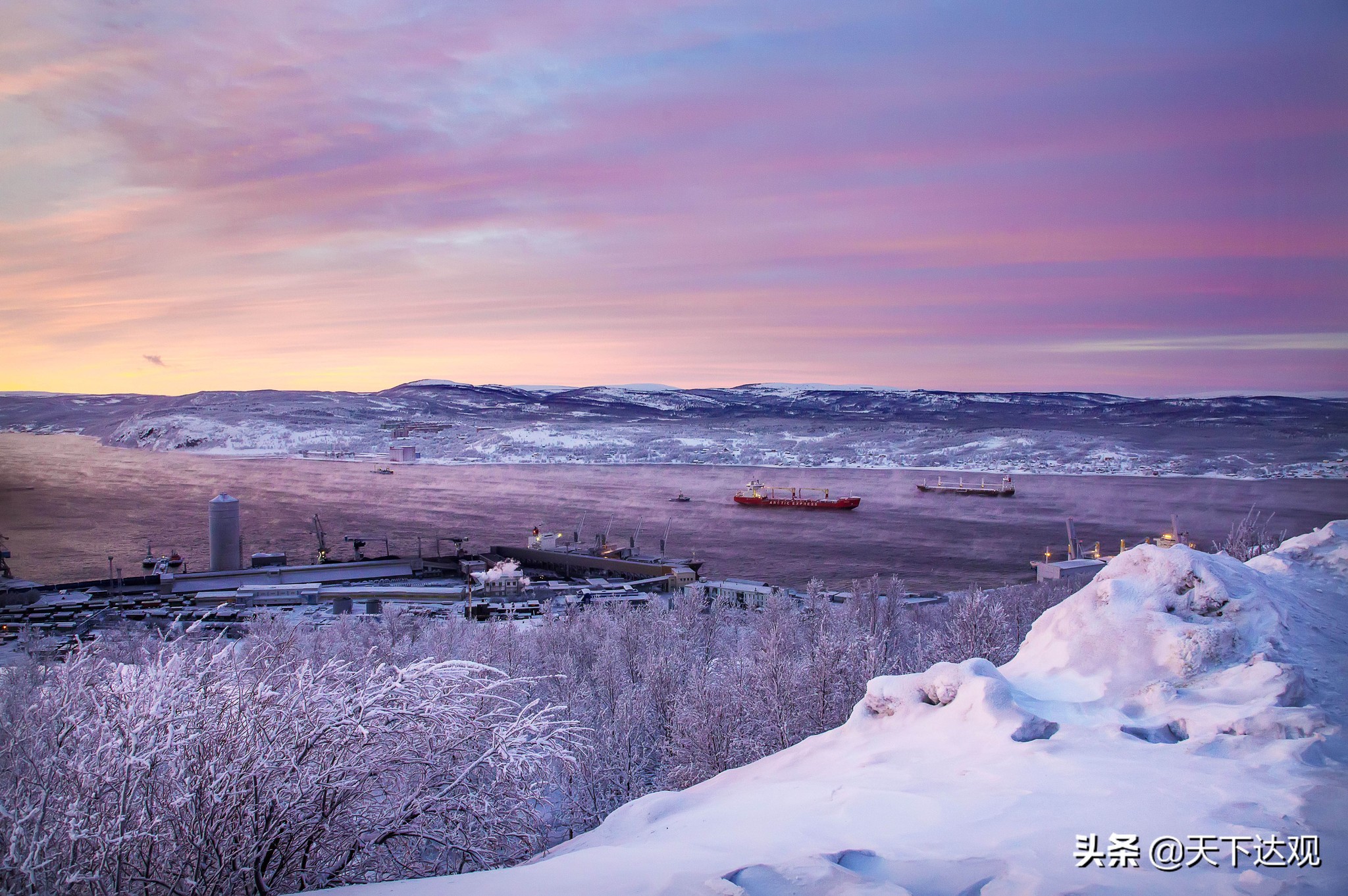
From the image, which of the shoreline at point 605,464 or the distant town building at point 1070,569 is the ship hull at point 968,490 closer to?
the shoreline at point 605,464

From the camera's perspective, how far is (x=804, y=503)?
75.3 meters

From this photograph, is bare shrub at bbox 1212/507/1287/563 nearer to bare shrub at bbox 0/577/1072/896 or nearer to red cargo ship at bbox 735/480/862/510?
bare shrub at bbox 0/577/1072/896

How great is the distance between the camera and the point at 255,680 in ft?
15.8

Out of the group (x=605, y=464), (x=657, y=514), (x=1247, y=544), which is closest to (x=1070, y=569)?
(x=1247, y=544)

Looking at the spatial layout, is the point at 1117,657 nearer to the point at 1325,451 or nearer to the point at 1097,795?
the point at 1097,795

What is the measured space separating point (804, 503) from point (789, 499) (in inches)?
201

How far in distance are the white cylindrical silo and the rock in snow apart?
44.2 m

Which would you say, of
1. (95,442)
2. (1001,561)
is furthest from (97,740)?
(95,442)

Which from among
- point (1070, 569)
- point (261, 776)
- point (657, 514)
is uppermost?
point (261, 776)

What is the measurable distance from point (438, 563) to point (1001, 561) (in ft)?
104

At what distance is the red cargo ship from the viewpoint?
73.2m

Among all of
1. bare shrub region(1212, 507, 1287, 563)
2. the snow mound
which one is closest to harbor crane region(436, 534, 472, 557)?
bare shrub region(1212, 507, 1287, 563)

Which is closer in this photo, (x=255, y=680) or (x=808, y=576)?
(x=255, y=680)

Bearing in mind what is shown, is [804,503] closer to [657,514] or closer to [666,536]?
[657,514]
